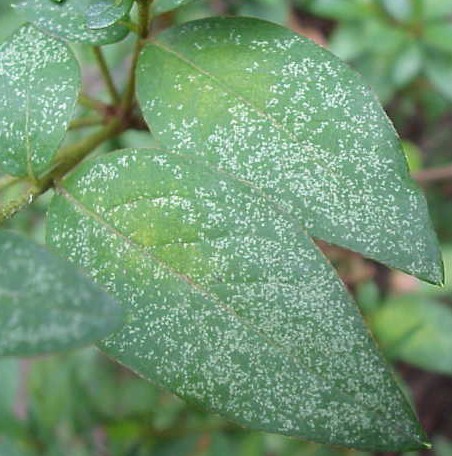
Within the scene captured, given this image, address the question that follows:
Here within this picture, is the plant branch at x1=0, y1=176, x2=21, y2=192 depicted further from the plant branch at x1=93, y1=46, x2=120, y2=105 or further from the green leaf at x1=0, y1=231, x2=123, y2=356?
the green leaf at x1=0, y1=231, x2=123, y2=356

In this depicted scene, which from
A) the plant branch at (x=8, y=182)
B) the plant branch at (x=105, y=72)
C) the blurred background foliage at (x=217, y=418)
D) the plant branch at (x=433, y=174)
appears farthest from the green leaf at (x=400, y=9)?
the plant branch at (x=8, y=182)

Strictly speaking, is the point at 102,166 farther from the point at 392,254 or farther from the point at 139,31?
the point at 392,254

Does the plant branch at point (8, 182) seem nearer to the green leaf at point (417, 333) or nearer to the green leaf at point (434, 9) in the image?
the green leaf at point (417, 333)

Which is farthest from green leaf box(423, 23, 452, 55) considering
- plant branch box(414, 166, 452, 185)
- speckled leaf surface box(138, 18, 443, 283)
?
speckled leaf surface box(138, 18, 443, 283)

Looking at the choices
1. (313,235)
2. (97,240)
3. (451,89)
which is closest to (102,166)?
(97,240)

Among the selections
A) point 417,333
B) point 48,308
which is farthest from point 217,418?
point 48,308
